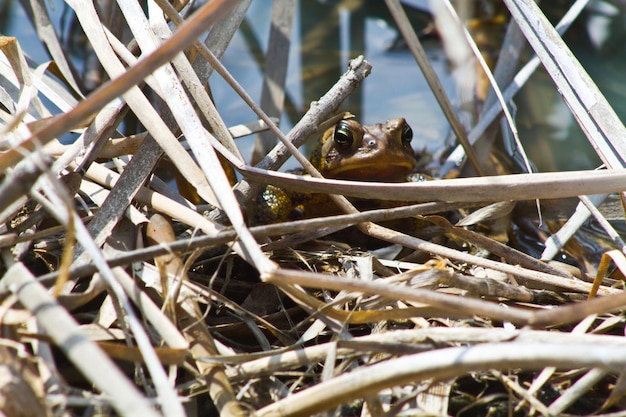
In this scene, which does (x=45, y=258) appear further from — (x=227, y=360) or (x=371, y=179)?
(x=371, y=179)

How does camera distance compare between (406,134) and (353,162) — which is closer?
(353,162)

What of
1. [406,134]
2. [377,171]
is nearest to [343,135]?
[377,171]

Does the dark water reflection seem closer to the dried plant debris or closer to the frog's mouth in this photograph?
the frog's mouth

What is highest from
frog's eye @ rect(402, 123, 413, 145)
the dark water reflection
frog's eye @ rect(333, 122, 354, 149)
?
frog's eye @ rect(333, 122, 354, 149)

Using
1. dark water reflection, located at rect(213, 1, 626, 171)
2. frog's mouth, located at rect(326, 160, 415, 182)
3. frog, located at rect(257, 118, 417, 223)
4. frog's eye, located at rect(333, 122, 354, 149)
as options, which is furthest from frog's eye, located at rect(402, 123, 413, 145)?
dark water reflection, located at rect(213, 1, 626, 171)

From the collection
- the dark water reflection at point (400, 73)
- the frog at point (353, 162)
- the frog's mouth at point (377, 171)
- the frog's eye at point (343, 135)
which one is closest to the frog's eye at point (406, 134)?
the frog at point (353, 162)

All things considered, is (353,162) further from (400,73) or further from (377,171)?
(400,73)

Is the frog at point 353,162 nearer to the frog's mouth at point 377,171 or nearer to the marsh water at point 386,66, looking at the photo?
the frog's mouth at point 377,171
